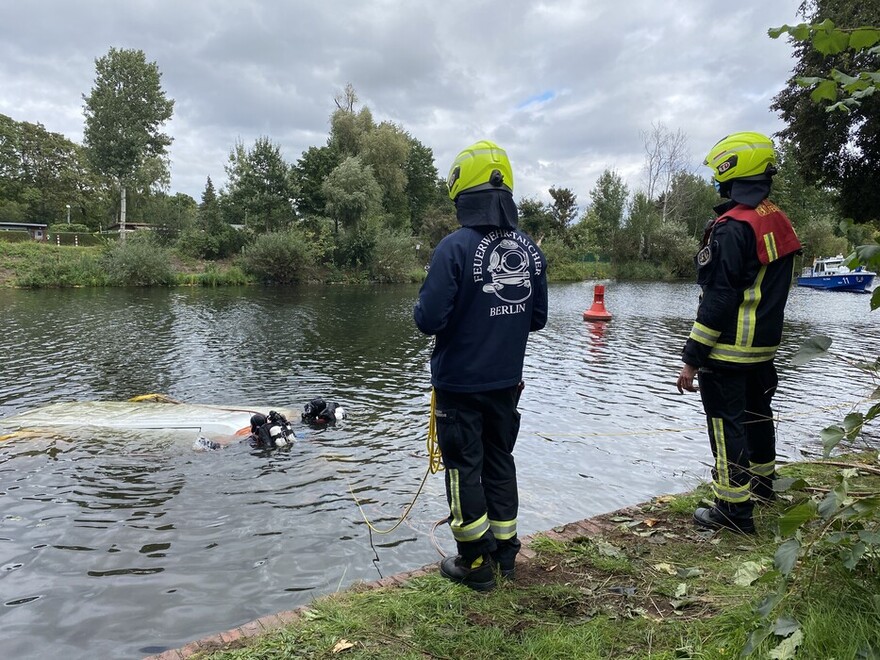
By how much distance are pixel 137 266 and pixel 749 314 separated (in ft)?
119

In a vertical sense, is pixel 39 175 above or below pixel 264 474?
above

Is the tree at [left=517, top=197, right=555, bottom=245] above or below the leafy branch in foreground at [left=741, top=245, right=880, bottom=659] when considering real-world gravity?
above

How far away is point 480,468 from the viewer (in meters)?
3.25

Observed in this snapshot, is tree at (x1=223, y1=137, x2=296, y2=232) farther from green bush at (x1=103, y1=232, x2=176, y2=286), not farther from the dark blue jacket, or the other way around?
the dark blue jacket

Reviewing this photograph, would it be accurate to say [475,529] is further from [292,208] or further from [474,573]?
[292,208]

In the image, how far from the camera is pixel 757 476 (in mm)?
4031

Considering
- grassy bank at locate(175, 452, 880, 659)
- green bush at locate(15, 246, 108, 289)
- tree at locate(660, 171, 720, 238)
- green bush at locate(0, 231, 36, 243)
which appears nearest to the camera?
grassy bank at locate(175, 452, 880, 659)

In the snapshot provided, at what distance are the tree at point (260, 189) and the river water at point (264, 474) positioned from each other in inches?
1252

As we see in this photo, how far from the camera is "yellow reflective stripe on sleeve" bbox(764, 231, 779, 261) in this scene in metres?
3.53

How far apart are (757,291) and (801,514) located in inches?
87.7

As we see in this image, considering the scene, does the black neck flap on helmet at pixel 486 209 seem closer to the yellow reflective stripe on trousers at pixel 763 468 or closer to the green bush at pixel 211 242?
the yellow reflective stripe on trousers at pixel 763 468

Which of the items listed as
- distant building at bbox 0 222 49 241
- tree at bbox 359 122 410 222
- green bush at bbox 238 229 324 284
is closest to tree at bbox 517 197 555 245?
tree at bbox 359 122 410 222

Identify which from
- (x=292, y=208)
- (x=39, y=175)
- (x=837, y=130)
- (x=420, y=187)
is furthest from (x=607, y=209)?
(x=39, y=175)

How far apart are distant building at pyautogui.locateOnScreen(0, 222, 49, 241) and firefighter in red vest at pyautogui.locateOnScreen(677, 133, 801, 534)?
54.9 metres
